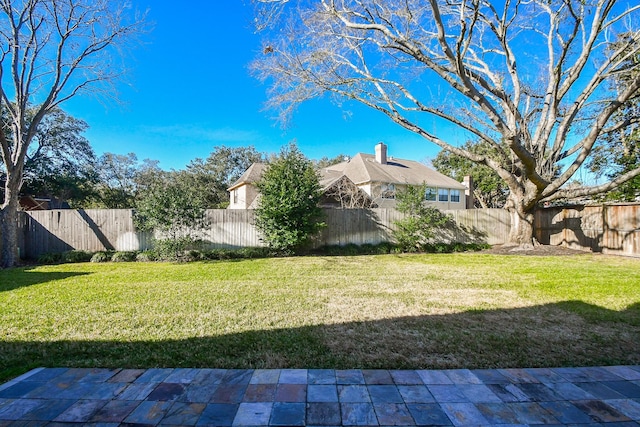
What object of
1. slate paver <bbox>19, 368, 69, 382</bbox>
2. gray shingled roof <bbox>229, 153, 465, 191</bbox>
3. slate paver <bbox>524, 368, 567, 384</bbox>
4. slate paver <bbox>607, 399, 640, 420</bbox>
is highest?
gray shingled roof <bbox>229, 153, 465, 191</bbox>

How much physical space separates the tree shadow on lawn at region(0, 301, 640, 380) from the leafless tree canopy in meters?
6.90

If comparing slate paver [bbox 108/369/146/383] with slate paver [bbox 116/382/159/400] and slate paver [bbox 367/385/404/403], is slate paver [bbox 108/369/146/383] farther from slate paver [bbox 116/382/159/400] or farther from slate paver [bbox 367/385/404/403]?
slate paver [bbox 367/385/404/403]

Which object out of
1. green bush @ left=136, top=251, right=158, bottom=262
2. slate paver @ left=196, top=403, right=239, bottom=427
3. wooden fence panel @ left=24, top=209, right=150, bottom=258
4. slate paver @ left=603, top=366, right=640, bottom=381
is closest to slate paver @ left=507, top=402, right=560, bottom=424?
slate paver @ left=603, top=366, right=640, bottom=381

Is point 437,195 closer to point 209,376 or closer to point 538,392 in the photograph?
point 538,392

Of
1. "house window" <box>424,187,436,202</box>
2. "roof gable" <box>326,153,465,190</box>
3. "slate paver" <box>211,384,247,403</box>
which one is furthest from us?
"house window" <box>424,187,436,202</box>

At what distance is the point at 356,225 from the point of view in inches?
456

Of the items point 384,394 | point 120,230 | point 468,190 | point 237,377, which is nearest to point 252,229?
point 120,230

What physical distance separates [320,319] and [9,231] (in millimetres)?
10504

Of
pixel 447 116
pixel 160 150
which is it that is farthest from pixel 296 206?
pixel 160 150

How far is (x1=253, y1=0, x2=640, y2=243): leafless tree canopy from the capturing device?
8.36 m

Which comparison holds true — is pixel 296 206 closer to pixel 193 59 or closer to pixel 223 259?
pixel 223 259

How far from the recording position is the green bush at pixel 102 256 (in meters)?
9.02

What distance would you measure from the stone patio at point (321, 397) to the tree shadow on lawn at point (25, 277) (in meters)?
4.92

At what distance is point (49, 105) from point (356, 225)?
11.3 m
